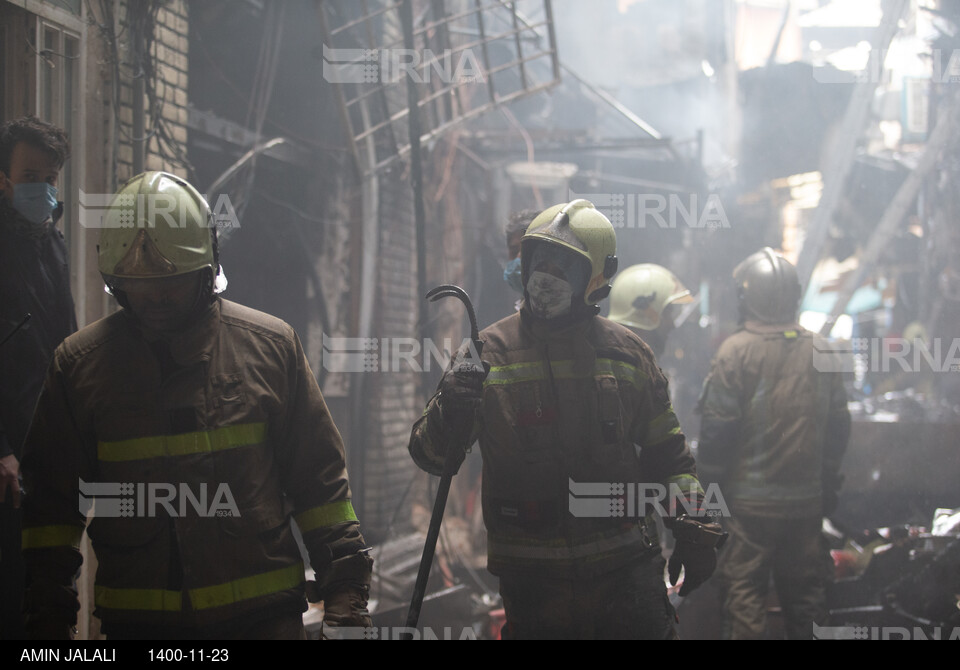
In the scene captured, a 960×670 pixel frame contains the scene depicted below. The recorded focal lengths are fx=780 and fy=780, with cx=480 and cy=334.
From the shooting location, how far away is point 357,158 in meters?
6.50

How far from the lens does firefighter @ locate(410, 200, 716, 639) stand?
288cm

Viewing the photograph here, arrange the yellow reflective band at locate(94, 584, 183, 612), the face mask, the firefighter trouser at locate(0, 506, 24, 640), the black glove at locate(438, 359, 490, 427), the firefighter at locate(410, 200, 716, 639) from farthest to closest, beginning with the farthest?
1. the face mask
2. the firefighter trouser at locate(0, 506, 24, 640)
3. the firefighter at locate(410, 200, 716, 639)
4. the black glove at locate(438, 359, 490, 427)
5. the yellow reflective band at locate(94, 584, 183, 612)

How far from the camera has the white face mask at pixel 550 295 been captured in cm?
307

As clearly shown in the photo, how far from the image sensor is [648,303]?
5.25 meters

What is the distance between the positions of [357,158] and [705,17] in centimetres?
1582

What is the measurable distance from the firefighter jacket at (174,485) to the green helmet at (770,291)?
3551mm

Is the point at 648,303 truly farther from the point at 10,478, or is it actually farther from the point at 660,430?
the point at 10,478

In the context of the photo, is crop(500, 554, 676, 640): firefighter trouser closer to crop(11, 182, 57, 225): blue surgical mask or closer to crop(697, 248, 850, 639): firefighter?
crop(697, 248, 850, 639): firefighter

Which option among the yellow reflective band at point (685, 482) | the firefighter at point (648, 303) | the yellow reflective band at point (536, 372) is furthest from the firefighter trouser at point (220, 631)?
the firefighter at point (648, 303)

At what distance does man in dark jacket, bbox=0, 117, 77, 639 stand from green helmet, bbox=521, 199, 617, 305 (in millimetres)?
2010

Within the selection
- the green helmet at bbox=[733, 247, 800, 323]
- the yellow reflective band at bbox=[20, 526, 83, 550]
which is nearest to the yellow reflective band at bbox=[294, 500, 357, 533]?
the yellow reflective band at bbox=[20, 526, 83, 550]

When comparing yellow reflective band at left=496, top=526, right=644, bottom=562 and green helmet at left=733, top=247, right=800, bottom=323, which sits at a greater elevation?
green helmet at left=733, top=247, right=800, bottom=323

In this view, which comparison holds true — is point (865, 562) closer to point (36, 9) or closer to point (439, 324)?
point (439, 324)
